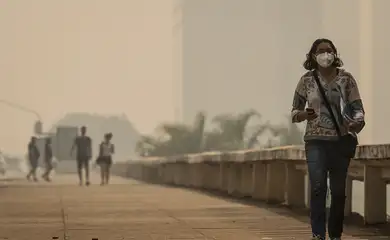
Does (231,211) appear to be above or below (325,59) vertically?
below

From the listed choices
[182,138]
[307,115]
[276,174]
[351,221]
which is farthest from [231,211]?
[182,138]

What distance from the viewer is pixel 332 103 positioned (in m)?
9.64

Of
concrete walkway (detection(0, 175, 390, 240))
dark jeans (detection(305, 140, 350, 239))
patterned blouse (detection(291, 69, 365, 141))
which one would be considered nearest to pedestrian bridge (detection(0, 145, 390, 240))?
concrete walkway (detection(0, 175, 390, 240))

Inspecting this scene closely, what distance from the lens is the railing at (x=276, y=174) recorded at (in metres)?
13.0

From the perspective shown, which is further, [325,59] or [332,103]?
[332,103]

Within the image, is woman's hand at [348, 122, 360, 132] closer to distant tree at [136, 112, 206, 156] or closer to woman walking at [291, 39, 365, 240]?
woman walking at [291, 39, 365, 240]

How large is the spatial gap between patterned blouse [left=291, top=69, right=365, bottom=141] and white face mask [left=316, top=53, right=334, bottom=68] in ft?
0.71

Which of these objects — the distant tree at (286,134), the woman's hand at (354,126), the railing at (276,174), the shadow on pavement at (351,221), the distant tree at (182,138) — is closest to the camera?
the woman's hand at (354,126)

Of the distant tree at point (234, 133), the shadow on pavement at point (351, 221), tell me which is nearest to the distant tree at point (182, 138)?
the distant tree at point (234, 133)

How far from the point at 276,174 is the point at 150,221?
507cm

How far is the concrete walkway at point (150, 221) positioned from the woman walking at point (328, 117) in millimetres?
1843

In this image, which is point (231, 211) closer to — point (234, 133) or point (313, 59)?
point (313, 59)

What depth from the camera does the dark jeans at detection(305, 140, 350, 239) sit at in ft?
31.8

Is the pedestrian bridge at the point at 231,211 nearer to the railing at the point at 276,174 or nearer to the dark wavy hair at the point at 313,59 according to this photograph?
the railing at the point at 276,174
